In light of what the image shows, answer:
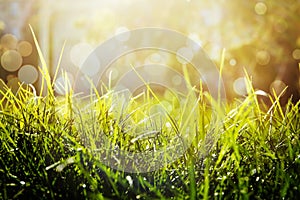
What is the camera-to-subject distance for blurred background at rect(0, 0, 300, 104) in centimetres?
557

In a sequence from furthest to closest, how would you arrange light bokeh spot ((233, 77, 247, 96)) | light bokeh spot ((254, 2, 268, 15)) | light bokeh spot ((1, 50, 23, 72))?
light bokeh spot ((1, 50, 23, 72)), light bokeh spot ((233, 77, 247, 96)), light bokeh spot ((254, 2, 268, 15))

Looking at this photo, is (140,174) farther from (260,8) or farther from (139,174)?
(260,8)

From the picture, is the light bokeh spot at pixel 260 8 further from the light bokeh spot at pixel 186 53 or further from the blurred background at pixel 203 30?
the light bokeh spot at pixel 186 53

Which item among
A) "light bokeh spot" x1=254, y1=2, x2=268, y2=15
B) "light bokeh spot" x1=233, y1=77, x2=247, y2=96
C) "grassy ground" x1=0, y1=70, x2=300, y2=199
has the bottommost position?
"light bokeh spot" x1=233, y1=77, x2=247, y2=96

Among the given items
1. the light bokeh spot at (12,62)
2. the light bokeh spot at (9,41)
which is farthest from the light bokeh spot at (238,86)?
the light bokeh spot at (9,41)

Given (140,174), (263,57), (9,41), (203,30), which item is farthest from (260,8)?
(9,41)

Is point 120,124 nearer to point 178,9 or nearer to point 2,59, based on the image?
point 178,9

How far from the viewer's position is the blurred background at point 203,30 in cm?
557

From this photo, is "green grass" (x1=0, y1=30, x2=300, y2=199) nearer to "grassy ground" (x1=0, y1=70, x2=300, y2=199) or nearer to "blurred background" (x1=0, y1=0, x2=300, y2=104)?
"grassy ground" (x1=0, y1=70, x2=300, y2=199)

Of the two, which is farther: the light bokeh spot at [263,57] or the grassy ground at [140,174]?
the light bokeh spot at [263,57]

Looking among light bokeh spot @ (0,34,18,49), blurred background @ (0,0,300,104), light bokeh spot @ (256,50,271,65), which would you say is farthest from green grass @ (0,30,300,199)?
light bokeh spot @ (0,34,18,49)

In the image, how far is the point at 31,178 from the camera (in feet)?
3.46

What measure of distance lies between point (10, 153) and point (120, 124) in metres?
0.30

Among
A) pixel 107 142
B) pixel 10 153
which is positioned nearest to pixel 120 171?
pixel 107 142
